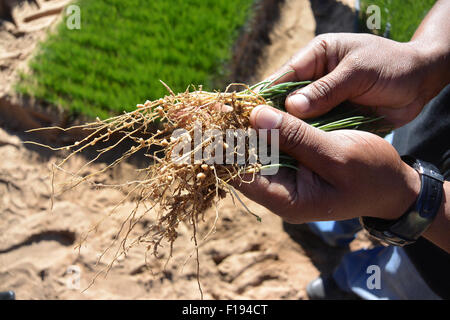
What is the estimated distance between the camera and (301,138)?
3.64ft

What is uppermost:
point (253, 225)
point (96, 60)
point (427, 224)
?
point (96, 60)

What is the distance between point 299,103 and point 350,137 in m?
0.22

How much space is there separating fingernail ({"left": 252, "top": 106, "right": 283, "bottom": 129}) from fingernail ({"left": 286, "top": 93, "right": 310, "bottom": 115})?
163 mm

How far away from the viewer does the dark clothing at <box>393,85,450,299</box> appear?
1377mm

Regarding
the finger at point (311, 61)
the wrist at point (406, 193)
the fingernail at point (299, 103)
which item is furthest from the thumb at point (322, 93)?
the wrist at point (406, 193)

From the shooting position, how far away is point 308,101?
126 cm

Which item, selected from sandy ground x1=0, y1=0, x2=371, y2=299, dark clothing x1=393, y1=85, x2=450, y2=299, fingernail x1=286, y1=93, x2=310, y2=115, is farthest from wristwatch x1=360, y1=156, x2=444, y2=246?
sandy ground x1=0, y1=0, x2=371, y2=299

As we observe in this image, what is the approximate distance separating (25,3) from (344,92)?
284cm

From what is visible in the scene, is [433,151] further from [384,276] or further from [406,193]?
[384,276]

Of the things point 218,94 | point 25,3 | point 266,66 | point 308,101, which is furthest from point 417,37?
point 25,3

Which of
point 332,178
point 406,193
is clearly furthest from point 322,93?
point 406,193

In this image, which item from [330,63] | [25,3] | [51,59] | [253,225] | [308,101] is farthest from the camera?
[25,3]

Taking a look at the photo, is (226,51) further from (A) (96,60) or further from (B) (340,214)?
(B) (340,214)

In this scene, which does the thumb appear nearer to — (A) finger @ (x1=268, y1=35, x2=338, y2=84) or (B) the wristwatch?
(A) finger @ (x1=268, y1=35, x2=338, y2=84)
